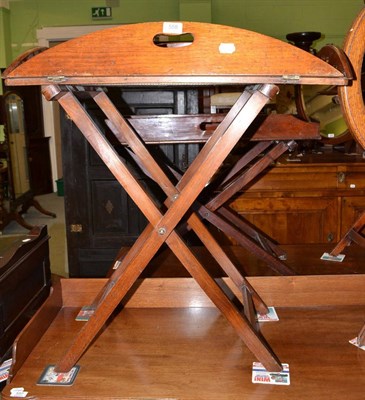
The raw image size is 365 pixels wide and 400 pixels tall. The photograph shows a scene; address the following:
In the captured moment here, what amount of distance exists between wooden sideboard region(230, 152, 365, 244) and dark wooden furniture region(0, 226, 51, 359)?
1.55m

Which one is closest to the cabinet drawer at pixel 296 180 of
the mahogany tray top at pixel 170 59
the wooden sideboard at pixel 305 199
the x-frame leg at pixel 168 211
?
the wooden sideboard at pixel 305 199

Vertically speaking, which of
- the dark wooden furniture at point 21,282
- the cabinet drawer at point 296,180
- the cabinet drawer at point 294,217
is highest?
the dark wooden furniture at point 21,282

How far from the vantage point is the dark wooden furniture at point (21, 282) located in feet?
5.14

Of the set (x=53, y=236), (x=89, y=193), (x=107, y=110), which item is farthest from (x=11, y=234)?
(x=107, y=110)

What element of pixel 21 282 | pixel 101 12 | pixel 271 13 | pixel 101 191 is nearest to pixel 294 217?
pixel 101 191

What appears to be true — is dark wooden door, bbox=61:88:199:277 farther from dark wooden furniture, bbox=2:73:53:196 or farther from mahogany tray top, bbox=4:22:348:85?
dark wooden furniture, bbox=2:73:53:196

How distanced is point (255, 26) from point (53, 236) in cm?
330

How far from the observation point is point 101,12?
20.6ft

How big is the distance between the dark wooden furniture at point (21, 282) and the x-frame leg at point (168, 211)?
0.41 metres

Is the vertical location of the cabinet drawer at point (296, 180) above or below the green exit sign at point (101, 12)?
below

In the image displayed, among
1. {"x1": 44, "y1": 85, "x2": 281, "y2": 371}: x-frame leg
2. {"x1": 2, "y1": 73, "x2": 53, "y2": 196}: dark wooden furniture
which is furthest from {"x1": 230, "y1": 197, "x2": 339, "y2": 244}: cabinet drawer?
{"x1": 2, "y1": 73, "x2": 53, "y2": 196}: dark wooden furniture

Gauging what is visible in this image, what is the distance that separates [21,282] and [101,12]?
5277 millimetres

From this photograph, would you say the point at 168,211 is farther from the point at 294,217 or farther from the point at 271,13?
the point at 271,13

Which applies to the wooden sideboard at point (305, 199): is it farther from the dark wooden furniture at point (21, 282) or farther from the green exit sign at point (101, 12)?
the green exit sign at point (101, 12)
